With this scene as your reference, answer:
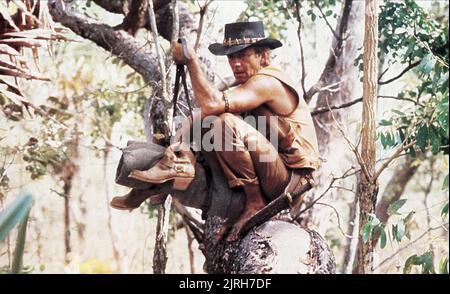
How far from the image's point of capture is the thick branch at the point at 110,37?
15.2 ft

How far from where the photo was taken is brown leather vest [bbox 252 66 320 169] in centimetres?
310

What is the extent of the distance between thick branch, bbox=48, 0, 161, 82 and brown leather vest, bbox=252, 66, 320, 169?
1.64 metres

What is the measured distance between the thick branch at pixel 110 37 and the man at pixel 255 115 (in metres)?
1.48

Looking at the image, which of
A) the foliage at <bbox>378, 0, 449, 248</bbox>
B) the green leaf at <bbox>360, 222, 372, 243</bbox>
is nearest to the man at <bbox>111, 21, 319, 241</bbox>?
the green leaf at <bbox>360, 222, 372, 243</bbox>

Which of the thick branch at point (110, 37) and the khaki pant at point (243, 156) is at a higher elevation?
the thick branch at point (110, 37)

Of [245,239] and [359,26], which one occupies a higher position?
[359,26]

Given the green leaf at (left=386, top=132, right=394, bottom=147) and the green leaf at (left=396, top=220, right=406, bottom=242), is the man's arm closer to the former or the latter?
the green leaf at (left=396, top=220, right=406, bottom=242)

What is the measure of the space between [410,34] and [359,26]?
48 centimetres

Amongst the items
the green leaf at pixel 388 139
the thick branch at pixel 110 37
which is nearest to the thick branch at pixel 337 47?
→ the green leaf at pixel 388 139

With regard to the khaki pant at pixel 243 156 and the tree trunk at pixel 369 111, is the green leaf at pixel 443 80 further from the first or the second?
the khaki pant at pixel 243 156

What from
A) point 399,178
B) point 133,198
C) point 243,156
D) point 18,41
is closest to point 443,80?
point 243,156

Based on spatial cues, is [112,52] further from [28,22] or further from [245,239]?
[245,239]

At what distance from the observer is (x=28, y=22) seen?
11.1ft

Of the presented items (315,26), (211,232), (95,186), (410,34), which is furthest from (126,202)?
(95,186)
